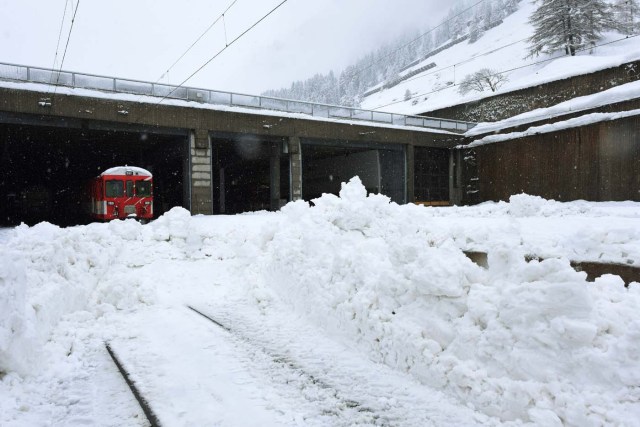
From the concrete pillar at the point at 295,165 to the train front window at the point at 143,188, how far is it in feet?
25.5

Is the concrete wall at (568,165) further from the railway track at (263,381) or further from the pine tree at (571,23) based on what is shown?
the pine tree at (571,23)

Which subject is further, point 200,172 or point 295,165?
point 295,165

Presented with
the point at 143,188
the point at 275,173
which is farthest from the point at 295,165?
the point at 143,188

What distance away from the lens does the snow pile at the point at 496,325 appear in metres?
3.32

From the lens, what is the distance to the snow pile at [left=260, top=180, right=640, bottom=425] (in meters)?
3.32

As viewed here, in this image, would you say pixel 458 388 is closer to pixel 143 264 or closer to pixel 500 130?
pixel 143 264

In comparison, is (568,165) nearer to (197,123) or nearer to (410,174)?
(410,174)

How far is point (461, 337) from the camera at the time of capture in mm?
4176

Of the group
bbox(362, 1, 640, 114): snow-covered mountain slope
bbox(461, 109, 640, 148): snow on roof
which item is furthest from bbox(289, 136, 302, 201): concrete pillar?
bbox(362, 1, 640, 114): snow-covered mountain slope

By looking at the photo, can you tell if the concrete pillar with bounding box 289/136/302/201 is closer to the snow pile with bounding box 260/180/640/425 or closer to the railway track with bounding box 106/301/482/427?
the snow pile with bounding box 260/180/640/425

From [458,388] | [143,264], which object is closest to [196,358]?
[458,388]

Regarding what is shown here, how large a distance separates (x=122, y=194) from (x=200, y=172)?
3.98 m

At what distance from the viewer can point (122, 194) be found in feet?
68.1

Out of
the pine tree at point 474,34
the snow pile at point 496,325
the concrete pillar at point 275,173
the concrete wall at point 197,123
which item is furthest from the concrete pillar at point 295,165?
the pine tree at point 474,34
